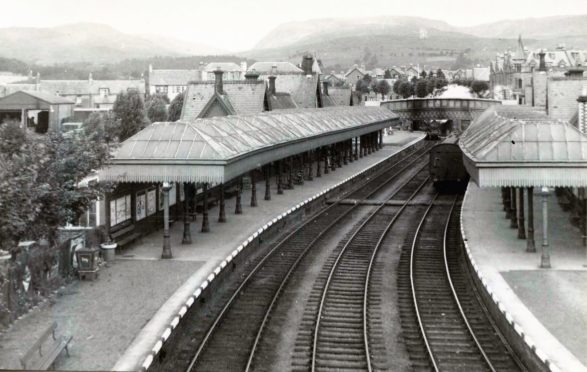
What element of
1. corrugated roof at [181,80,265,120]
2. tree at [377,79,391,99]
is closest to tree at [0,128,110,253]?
corrugated roof at [181,80,265,120]

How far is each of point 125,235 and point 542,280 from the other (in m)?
13.4

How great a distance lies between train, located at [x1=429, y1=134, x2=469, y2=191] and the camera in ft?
138

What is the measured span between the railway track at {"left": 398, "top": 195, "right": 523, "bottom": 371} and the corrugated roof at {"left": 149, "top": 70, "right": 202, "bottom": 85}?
104497 mm

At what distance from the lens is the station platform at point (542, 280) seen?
13742mm

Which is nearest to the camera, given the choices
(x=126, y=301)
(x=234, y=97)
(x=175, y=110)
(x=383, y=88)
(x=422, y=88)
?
(x=126, y=301)

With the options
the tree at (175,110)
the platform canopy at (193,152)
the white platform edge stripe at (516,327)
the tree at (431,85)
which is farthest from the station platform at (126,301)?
the tree at (431,85)

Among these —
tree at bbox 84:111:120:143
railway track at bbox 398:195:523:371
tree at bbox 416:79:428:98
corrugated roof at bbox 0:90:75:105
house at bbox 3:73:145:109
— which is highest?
tree at bbox 416:79:428:98

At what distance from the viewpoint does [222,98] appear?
46625 millimetres

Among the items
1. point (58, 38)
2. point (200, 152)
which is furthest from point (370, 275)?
point (58, 38)

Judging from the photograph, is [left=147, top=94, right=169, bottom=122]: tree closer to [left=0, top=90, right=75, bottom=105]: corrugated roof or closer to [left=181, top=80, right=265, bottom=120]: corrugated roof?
[left=0, top=90, right=75, bottom=105]: corrugated roof

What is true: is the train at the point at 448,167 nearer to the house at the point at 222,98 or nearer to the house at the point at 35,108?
the house at the point at 222,98

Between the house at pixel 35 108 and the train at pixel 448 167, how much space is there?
35062 millimetres

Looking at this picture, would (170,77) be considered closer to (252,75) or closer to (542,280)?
(252,75)

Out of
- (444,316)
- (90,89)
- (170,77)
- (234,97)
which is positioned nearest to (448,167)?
(234,97)
